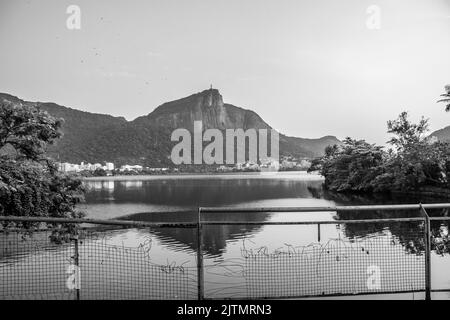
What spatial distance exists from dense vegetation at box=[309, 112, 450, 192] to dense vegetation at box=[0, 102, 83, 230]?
36.1m

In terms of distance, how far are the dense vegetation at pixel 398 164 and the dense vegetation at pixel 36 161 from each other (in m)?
36.1

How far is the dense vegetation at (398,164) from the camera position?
4403 cm

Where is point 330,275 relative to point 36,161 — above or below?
below

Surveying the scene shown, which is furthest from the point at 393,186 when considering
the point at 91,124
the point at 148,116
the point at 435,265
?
the point at 148,116

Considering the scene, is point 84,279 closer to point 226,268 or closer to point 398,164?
point 226,268

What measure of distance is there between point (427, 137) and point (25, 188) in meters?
44.6

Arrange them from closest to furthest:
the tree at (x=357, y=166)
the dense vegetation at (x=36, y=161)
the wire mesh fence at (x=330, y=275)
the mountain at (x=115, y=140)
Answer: the wire mesh fence at (x=330, y=275)
the dense vegetation at (x=36, y=161)
the tree at (x=357, y=166)
the mountain at (x=115, y=140)

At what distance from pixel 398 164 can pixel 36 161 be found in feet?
129

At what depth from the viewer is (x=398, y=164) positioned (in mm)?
47594

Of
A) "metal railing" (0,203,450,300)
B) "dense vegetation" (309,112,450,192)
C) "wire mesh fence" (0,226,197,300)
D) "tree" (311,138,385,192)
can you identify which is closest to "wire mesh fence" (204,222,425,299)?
"metal railing" (0,203,450,300)

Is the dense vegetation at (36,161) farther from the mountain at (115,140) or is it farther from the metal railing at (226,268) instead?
the mountain at (115,140)

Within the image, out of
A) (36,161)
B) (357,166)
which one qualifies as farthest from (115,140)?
(36,161)

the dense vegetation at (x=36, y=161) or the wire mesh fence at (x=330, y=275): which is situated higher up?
the dense vegetation at (x=36, y=161)

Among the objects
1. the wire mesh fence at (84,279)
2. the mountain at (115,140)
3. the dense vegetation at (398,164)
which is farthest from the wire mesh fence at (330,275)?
the mountain at (115,140)
